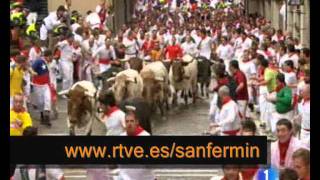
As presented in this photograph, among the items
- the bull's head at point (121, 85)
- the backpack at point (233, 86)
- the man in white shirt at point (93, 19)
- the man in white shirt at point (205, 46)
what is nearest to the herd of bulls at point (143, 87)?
the bull's head at point (121, 85)

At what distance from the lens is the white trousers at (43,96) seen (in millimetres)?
17328

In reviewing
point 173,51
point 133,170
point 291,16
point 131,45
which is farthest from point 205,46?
point 133,170

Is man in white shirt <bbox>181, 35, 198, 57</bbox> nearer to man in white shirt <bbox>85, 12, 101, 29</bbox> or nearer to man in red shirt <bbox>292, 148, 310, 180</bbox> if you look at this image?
man in white shirt <bbox>85, 12, 101, 29</bbox>

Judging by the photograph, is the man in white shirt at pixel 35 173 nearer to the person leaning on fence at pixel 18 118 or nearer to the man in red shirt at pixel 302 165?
the person leaning on fence at pixel 18 118

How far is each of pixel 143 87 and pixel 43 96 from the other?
86.8 inches

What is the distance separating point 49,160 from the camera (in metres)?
9.05

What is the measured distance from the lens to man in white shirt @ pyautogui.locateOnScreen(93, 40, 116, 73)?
21.4 m

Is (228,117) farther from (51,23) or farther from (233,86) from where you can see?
(51,23)

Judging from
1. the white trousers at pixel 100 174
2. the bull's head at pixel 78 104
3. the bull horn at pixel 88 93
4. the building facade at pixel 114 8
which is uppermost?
the building facade at pixel 114 8

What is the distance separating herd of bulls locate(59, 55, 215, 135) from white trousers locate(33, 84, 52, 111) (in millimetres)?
1143

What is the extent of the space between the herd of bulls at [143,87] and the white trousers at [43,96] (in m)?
1.14
